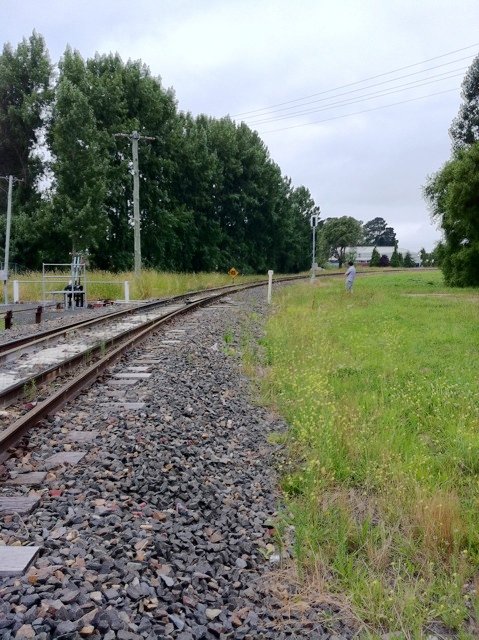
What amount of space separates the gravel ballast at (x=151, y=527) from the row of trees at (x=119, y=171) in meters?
27.3

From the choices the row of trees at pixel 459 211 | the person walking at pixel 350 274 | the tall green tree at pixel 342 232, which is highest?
the tall green tree at pixel 342 232

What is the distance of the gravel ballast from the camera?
2775mm

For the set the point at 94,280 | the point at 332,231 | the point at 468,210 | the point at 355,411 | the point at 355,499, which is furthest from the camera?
the point at 332,231

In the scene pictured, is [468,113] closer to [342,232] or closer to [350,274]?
[350,274]

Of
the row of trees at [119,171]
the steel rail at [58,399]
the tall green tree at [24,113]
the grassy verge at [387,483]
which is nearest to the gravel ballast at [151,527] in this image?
the steel rail at [58,399]

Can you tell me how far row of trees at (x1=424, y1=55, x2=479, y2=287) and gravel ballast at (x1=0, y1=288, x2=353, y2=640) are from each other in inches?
1076

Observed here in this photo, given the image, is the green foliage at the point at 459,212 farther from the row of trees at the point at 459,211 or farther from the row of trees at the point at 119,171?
the row of trees at the point at 119,171

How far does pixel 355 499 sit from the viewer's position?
14.4 feet

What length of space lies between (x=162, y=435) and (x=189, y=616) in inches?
106

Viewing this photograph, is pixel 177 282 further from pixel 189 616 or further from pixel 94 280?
pixel 189 616

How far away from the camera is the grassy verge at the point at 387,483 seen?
3174 mm

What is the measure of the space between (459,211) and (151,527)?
31.1m

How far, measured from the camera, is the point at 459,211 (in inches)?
1233

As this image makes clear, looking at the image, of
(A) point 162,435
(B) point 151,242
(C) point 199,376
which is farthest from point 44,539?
(B) point 151,242
